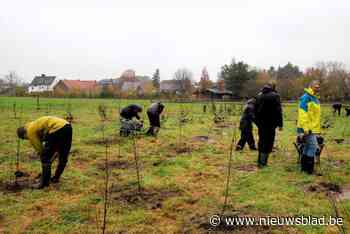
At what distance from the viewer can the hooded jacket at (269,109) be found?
16.2 ft

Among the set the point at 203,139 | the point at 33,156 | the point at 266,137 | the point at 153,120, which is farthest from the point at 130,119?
the point at 266,137

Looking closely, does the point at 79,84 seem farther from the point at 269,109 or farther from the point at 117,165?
the point at 269,109

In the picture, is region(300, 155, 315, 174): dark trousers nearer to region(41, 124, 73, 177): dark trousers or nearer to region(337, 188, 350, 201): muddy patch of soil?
region(337, 188, 350, 201): muddy patch of soil

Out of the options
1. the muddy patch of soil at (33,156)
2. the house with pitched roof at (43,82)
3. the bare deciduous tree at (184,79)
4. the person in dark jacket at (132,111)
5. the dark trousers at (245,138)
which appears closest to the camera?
the muddy patch of soil at (33,156)

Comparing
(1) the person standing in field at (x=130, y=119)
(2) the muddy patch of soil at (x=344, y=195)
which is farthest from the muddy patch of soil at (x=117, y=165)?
(2) the muddy patch of soil at (x=344, y=195)

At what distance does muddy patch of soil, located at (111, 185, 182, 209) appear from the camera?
3824 mm

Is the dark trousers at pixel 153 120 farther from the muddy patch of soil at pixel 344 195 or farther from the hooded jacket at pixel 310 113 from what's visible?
the muddy patch of soil at pixel 344 195

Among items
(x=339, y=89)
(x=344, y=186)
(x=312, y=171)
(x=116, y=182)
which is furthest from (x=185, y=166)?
(x=339, y=89)

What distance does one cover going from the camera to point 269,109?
196 inches

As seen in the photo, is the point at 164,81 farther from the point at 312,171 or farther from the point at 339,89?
the point at 312,171

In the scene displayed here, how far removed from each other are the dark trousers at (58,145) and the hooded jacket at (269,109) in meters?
3.46

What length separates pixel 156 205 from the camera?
12.3 feet

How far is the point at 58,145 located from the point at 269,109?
12.4 feet

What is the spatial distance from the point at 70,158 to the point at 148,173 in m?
2.20
